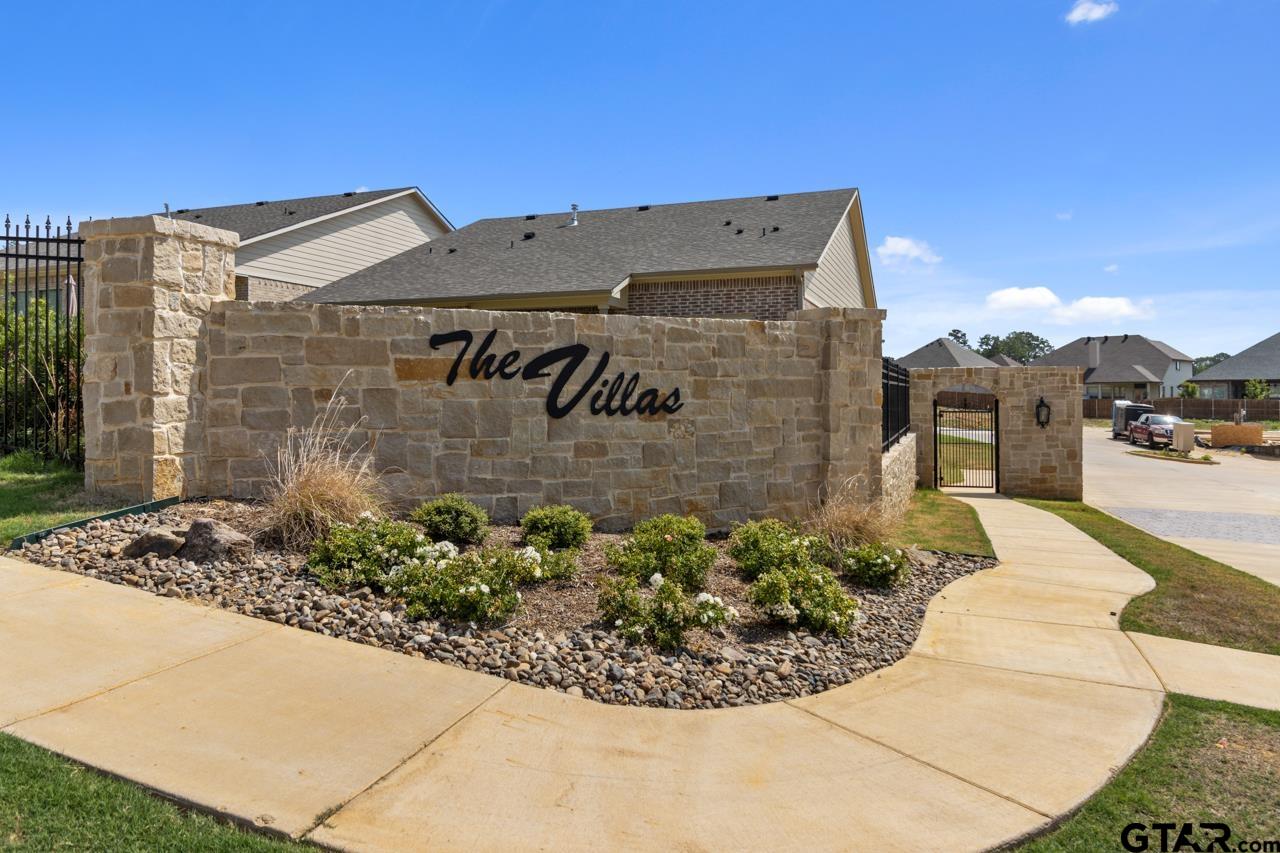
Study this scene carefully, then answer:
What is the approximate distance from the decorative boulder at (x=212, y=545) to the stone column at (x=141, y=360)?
1.50 metres

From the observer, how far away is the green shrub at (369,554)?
18.4 ft

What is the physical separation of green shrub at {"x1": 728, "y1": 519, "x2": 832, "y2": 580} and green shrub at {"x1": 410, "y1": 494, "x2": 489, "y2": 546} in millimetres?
2513

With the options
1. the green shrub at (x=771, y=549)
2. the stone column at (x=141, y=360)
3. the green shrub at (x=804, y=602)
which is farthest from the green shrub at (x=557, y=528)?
the stone column at (x=141, y=360)

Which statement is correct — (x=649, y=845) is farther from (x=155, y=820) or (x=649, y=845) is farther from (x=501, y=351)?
(x=501, y=351)

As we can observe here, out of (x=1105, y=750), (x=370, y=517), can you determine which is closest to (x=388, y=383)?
(x=370, y=517)

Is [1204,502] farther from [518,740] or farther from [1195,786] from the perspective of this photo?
[518,740]

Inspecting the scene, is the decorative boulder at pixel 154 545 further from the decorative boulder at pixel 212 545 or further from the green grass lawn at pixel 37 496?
the green grass lawn at pixel 37 496

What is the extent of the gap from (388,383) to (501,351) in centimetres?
121

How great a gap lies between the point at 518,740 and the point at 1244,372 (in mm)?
76332

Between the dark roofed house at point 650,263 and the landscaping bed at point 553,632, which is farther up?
the dark roofed house at point 650,263

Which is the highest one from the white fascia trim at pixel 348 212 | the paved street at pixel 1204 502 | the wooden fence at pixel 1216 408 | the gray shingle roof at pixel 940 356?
the white fascia trim at pixel 348 212

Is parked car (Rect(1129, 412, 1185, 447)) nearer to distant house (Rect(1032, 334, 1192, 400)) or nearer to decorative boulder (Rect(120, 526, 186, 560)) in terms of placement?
distant house (Rect(1032, 334, 1192, 400))

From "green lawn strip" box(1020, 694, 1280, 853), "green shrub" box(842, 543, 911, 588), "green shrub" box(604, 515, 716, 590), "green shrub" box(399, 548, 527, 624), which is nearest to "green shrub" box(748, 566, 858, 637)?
"green shrub" box(604, 515, 716, 590)

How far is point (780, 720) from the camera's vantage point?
4.26 m
